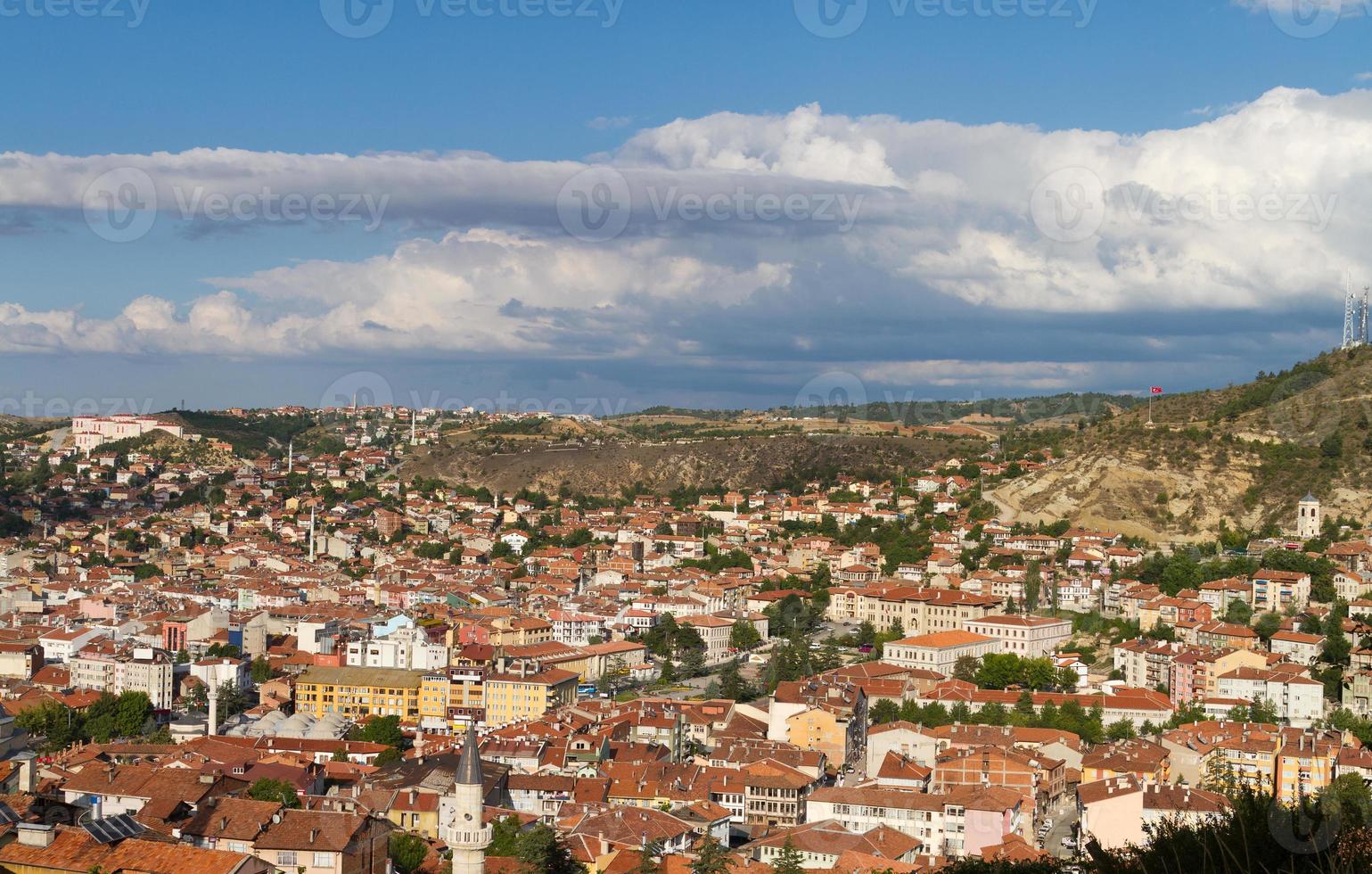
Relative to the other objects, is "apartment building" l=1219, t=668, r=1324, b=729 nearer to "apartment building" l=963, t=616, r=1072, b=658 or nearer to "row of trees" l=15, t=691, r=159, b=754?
"apartment building" l=963, t=616, r=1072, b=658

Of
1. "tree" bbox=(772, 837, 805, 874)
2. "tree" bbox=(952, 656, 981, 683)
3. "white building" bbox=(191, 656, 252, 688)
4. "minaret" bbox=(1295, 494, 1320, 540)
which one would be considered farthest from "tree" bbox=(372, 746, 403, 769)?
"minaret" bbox=(1295, 494, 1320, 540)

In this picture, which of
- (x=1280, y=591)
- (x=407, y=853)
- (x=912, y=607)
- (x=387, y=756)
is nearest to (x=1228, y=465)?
(x=1280, y=591)

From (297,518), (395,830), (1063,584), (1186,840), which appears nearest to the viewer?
(1186,840)

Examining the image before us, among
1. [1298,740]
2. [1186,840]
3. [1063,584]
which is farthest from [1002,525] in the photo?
[1186,840]

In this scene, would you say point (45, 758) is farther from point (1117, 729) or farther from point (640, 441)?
point (640, 441)

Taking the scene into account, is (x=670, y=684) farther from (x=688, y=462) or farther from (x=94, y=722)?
(x=688, y=462)

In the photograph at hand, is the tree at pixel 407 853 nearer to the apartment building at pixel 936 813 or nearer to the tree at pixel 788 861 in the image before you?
the tree at pixel 788 861
